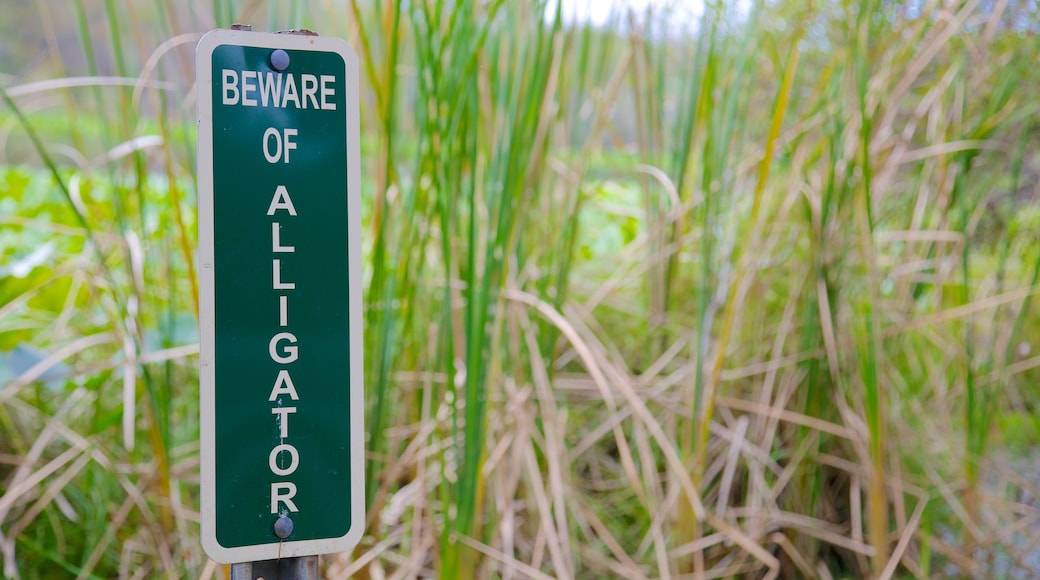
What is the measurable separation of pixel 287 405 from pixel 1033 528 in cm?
157

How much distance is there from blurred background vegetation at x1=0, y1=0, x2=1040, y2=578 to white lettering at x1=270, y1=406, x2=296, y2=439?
12.8 inches

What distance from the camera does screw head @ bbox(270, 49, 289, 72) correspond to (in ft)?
2.01

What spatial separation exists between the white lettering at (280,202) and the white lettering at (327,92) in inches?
2.6

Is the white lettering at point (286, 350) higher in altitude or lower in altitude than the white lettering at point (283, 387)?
higher

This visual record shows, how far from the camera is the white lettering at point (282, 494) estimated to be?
2.06 ft

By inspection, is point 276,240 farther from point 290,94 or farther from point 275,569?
point 275,569

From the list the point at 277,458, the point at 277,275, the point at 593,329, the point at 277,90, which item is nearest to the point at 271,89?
the point at 277,90

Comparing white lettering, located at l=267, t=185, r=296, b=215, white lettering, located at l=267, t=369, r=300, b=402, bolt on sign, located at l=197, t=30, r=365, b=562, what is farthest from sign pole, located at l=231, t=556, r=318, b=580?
white lettering, located at l=267, t=185, r=296, b=215

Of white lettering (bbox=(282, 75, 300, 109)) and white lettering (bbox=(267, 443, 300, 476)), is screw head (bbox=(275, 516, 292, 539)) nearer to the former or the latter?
white lettering (bbox=(267, 443, 300, 476))

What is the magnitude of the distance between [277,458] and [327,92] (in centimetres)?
26

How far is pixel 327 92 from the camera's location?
64cm

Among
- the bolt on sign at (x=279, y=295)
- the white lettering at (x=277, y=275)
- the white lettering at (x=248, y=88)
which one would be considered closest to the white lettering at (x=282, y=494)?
the bolt on sign at (x=279, y=295)

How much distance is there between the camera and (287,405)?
0.63 meters

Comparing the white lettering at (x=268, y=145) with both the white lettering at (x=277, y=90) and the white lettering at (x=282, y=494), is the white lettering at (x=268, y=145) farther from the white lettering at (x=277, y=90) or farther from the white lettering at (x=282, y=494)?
the white lettering at (x=282, y=494)
